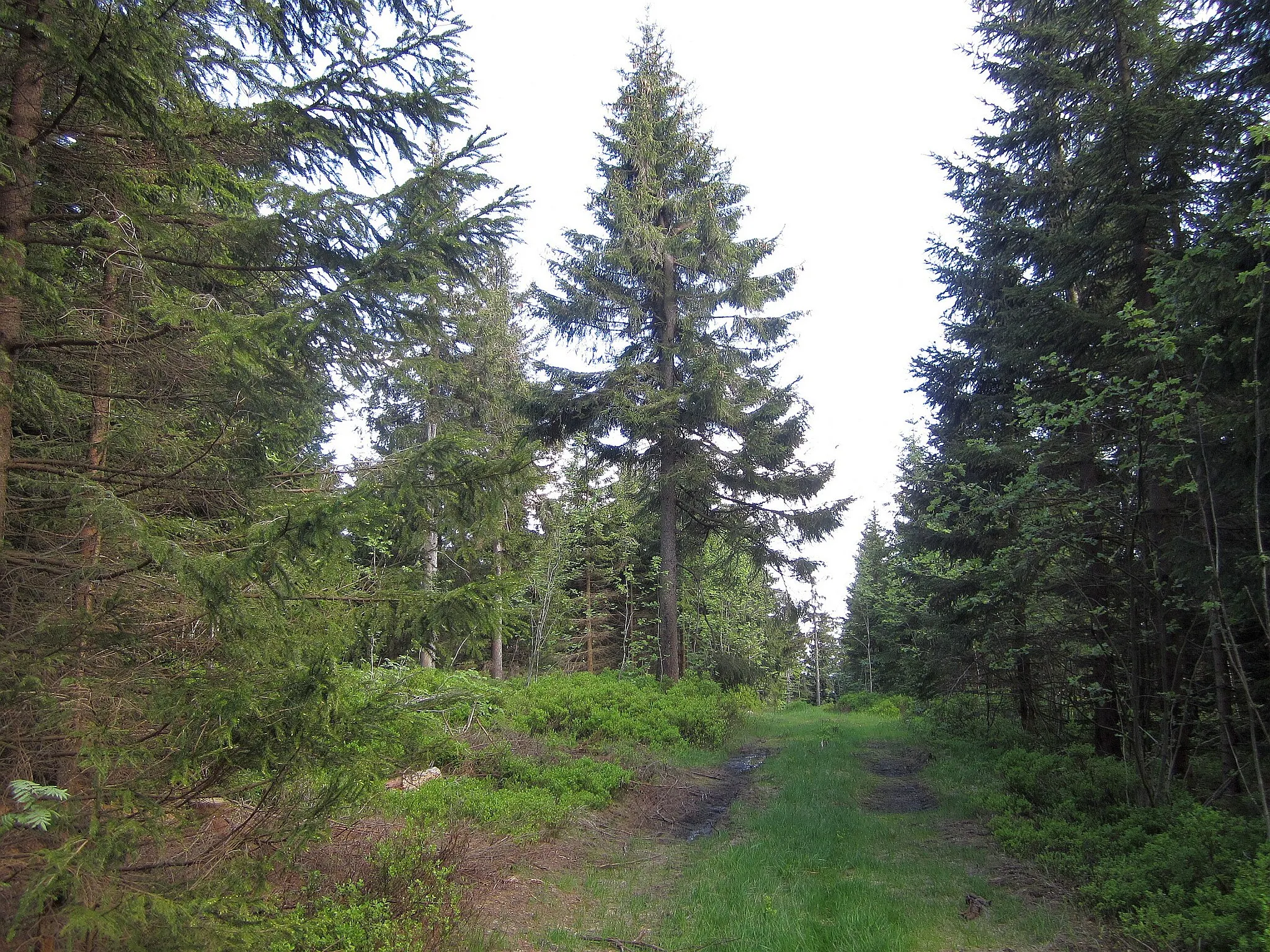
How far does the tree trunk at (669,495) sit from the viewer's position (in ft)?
59.8

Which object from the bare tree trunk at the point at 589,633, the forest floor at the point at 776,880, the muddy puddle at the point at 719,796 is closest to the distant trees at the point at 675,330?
the muddy puddle at the point at 719,796

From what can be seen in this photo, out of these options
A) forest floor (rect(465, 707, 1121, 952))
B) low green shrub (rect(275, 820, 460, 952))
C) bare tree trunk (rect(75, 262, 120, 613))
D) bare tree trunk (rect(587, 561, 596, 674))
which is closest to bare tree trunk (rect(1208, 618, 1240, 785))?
forest floor (rect(465, 707, 1121, 952))

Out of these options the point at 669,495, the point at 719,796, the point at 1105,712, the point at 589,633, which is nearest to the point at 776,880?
the point at 719,796

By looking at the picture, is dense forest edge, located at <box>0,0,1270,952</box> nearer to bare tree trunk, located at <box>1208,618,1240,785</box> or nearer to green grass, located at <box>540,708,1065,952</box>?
bare tree trunk, located at <box>1208,618,1240,785</box>

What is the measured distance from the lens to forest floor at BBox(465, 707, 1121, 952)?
18.8 ft

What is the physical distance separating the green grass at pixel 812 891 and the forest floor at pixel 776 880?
21mm

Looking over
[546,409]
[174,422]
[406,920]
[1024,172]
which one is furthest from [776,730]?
[174,422]

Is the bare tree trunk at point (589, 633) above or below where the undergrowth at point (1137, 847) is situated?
above

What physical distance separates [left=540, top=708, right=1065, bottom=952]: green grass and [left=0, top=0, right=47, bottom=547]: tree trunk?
5.34 meters

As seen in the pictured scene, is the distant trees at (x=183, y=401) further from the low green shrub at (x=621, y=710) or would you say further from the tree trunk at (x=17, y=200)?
the low green shrub at (x=621, y=710)

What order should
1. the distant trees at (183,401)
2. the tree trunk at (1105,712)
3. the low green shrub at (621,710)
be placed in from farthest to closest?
the low green shrub at (621,710) → the tree trunk at (1105,712) → the distant trees at (183,401)

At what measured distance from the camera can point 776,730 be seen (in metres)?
20.5

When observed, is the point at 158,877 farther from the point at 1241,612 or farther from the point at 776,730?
the point at 776,730

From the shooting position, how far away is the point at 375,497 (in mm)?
3523
